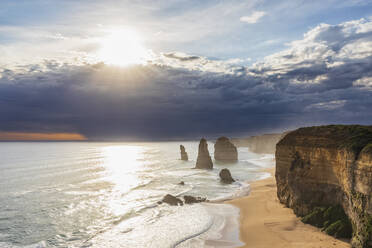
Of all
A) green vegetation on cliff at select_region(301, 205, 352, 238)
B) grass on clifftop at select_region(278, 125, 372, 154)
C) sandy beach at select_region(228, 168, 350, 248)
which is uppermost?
grass on clifftop at select_region(278, 125, 372, 154)

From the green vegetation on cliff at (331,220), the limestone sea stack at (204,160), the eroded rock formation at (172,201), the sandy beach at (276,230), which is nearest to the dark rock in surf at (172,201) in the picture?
the eroded rock formation at (172,201)

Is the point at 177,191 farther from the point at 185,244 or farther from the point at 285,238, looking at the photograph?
the point at 285,238

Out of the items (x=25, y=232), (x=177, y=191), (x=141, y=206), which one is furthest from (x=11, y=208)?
(x=177, y=191)

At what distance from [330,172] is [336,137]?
167 inches

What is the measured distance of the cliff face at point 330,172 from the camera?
20.9 metres

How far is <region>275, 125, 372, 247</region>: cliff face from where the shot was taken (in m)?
20.9

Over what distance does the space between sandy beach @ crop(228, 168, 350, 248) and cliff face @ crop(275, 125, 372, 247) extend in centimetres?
186

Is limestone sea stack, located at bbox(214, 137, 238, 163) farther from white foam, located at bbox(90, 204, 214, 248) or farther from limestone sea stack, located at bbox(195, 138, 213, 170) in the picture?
white foam, located at bbox(90, 204, 214, 248)

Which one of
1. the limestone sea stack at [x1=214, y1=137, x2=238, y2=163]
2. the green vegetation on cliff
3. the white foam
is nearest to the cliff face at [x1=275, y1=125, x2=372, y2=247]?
→ the green vegetation on cliff

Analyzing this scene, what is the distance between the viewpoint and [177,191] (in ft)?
177

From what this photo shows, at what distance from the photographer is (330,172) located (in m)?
27.6

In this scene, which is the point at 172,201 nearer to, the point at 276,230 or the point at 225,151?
the point at 276,230

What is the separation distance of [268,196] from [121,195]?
3065cm

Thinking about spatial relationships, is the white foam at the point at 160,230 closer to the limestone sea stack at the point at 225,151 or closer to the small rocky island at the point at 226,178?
the small rocky island at the point at 226,178
